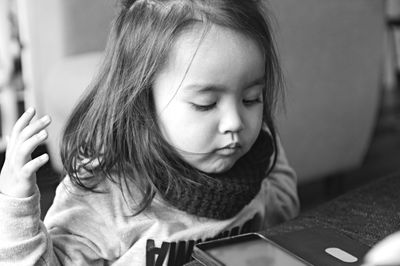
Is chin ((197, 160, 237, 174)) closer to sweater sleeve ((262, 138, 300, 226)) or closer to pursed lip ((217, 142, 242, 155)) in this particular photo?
pursed lip ((217, 142, 242, 155))

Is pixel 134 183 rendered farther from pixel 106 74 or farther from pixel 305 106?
pixel 305 106

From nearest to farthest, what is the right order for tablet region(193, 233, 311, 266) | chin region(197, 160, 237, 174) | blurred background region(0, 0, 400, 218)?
tablet region(193, 233, 311, 266) → chin region(197, 160, 237, 174) → blurred background region(0, 0, 400, 218)

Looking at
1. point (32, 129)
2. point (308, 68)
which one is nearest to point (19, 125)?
point (32, 129)

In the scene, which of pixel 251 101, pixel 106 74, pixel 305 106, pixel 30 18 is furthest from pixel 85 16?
pixel 251 101

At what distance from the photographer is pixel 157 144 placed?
0.75 m

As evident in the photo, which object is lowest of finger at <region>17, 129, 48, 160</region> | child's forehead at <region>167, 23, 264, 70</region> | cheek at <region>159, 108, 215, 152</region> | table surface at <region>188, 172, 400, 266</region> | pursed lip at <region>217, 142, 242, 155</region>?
table surface at <region>188, 172, 400, 266</region>

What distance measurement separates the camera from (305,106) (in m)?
1.83

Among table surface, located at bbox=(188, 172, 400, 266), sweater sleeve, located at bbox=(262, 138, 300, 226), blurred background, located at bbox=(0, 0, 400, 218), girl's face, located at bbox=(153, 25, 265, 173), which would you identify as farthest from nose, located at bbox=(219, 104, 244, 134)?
blurred background, located at bbox=(0, 0, 400, 218)

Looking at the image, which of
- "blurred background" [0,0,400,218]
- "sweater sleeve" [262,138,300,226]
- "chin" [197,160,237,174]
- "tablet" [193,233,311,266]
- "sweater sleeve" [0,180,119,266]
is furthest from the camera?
"blurred background" [0,0,400,218]

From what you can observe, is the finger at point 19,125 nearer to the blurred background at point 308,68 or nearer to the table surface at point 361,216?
the table surface at point 361,216

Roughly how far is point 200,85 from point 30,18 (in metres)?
1.33

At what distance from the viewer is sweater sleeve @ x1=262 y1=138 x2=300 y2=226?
0.98 m

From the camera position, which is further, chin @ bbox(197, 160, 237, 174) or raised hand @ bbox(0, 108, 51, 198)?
chin @ bbox(197, 160, 237, 174)

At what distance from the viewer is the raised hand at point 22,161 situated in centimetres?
64
